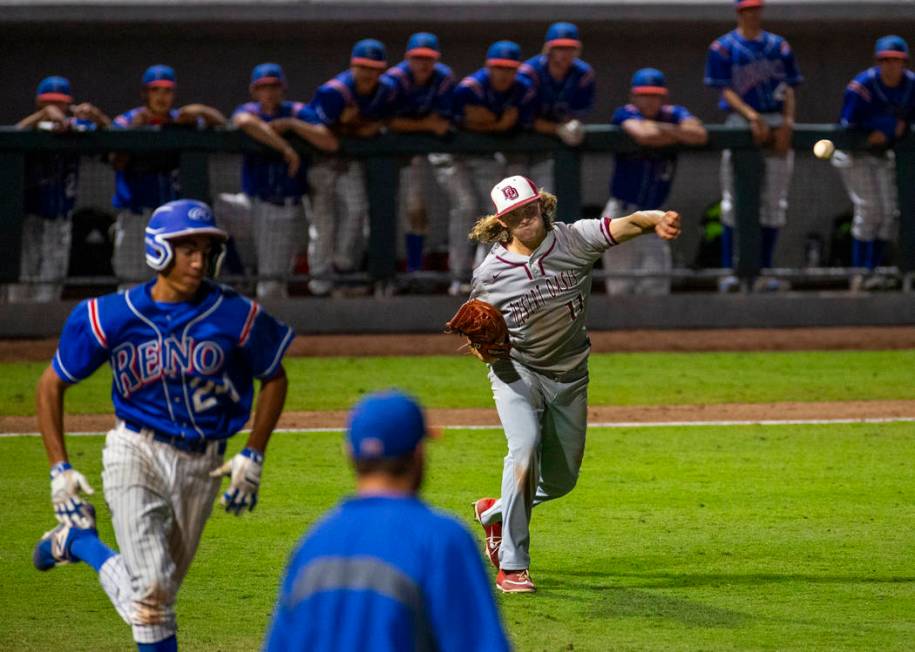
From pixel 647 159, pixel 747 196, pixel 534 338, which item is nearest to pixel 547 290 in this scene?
pixel 534 338

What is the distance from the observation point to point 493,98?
14.0 metres

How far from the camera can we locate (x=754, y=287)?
591 inches

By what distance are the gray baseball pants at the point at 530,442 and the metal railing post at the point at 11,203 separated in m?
7.98

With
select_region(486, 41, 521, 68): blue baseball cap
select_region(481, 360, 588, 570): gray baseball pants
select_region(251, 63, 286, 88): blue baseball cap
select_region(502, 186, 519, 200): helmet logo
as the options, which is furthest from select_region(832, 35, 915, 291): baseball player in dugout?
select_region(502, 186, 519, 200): helmet logo

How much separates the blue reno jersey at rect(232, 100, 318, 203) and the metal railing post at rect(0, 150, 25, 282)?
193cm

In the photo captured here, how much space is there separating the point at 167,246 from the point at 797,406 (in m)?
7.82

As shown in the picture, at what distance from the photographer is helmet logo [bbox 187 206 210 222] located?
16.9 feet

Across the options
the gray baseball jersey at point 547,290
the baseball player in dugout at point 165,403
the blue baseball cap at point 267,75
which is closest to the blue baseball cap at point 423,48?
the blue baseball cap at point 267,75

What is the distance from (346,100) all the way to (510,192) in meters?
7.13

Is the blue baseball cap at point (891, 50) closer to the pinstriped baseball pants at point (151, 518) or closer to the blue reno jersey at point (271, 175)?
the blue reno jersey at point (271, 175)

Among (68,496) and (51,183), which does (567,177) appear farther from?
(68,496)

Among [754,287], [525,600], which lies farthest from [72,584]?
[754,287]

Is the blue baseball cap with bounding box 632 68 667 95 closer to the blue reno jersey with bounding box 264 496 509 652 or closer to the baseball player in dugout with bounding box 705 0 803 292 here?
the baseball player in dugout with bounding box 705 0 803 292

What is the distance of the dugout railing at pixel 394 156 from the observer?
13914 mm
